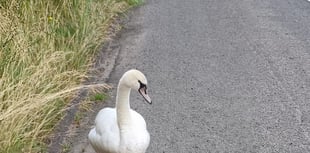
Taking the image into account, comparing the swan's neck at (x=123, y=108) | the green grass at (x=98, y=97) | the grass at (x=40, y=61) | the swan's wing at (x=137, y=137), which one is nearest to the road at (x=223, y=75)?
the green grass at (x=98, y=97)

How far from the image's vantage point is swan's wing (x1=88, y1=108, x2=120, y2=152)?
3.94 metres

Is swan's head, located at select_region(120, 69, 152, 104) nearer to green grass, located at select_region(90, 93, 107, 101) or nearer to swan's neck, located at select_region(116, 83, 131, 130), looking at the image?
swan's neck, located at select_region(116, 83, 131, 130)

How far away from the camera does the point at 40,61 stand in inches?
214

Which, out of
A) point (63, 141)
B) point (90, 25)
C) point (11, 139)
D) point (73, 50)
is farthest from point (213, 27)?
point (11, 139)

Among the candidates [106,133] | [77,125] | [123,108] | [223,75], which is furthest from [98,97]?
[123,108]

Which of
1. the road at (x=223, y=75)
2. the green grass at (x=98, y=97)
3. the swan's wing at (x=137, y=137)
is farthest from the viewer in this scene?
the green grass at (x=98, y=97)

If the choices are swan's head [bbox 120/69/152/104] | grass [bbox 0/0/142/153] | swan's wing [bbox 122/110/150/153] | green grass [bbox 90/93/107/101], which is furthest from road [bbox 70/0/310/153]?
swan's head [bbox 120/69/152/104]

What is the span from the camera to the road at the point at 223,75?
5016mm

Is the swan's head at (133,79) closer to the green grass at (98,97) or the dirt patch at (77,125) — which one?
the dirt patch at (77,125)

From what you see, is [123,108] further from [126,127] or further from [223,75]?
[223,75]

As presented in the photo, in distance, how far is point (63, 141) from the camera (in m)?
4.84

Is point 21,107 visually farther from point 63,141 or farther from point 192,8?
point 192,8

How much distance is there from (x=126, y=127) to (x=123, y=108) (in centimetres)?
14

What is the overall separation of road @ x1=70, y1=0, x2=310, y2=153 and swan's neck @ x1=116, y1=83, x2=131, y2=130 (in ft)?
2.84
